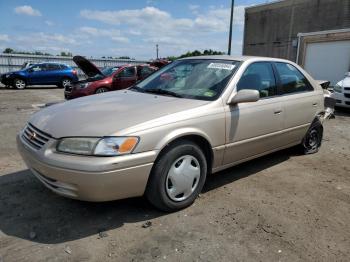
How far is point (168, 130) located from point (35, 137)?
1287 millimetres

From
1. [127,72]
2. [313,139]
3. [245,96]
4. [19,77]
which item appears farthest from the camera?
[19,77]

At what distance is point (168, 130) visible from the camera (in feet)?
10.2

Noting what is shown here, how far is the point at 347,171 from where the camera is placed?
4.72 m

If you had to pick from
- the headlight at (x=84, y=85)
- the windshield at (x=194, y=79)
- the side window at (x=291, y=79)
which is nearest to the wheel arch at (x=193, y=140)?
the windshield at (x=194, y=79)

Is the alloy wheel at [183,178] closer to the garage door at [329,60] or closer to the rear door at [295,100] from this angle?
the rear door at [295,100]

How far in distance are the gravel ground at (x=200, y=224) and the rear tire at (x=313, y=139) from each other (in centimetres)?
92

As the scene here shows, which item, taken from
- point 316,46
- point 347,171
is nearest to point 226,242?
point 347,171

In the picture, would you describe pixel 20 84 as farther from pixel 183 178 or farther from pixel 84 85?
pixel 183 178

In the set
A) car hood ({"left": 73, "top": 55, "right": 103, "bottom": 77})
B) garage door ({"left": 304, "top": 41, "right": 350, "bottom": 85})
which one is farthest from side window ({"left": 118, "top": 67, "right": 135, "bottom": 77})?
garage door ({"left": 304, "top": 41, "right": 350, "bottom": 85})

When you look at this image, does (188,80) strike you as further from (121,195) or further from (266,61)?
(121,195)

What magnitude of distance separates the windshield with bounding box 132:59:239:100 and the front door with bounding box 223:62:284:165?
218 mm

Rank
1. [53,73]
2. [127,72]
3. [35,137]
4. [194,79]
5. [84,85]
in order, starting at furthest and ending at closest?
1. [53,73]
2. [127,72]
3. [84,85]
4. [194,79]
5. [35,137]

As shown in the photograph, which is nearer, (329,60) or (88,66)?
(88,66)

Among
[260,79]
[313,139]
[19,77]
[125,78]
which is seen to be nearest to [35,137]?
[260,79]
